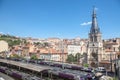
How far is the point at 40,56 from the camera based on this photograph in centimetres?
5028

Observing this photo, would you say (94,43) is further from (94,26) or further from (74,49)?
(74,49)

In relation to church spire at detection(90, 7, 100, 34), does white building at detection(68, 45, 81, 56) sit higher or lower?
lower

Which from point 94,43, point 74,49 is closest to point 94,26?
point 94,43

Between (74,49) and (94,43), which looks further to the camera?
(74,49)

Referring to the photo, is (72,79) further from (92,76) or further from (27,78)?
(27,78)

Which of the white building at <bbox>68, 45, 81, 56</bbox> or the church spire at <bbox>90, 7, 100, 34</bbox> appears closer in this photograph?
the church spire at <bbox>90, 7, 100, 34</bbox>

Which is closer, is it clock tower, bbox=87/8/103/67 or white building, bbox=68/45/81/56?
clock tower, bbox=87/8/103/67

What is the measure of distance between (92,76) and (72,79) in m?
1.63

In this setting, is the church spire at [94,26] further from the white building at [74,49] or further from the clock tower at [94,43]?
the white building at [74,49]

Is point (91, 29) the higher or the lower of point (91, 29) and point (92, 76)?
the higher

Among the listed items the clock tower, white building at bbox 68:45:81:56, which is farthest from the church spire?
A: white building at bbox 68:45:81:56

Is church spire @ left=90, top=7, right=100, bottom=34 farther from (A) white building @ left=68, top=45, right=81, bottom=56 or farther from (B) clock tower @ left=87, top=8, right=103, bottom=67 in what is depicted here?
(A) white building @ left=68, top=45, right=81, bottom=56

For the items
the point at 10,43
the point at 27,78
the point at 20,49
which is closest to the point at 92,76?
the point at 27,78

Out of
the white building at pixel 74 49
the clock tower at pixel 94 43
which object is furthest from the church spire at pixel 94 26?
the white building at pixel 74 49
